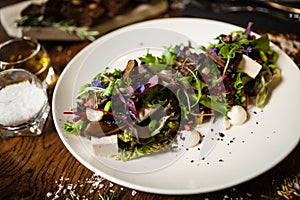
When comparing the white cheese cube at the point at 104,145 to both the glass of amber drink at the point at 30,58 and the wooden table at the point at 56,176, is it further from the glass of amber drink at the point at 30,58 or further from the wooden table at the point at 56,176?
the glass of amber drink at the point at 30,58

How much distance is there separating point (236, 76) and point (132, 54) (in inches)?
19.7

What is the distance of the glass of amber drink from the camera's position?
1.82m

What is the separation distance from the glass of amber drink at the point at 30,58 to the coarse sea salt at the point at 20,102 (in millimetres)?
151

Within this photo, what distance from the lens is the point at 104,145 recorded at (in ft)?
4.60

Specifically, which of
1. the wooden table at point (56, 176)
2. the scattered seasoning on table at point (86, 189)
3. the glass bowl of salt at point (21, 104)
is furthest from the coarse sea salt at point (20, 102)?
the scattered seasoning on table at point (86, 189)

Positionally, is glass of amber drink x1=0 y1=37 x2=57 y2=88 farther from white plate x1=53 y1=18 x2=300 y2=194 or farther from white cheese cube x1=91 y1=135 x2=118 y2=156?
white cheese cube x1=91 y1=135 x2=118 y2=156

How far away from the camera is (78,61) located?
1762 millimetres

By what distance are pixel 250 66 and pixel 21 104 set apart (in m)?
0.89

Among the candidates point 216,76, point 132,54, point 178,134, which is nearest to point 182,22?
point 132,54

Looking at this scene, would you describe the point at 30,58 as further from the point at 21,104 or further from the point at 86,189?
the point at 86,189

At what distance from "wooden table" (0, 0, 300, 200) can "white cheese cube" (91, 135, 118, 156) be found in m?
0.12

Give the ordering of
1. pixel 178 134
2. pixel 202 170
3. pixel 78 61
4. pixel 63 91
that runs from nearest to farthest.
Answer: pixel 202 170
pixel 178 134
pixel 63 91
pixel 78 61

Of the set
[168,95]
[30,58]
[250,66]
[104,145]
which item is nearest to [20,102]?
[30,58]

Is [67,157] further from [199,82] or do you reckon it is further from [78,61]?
[199,82]
